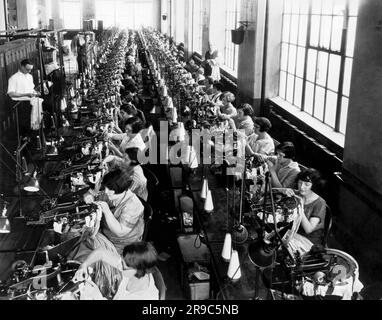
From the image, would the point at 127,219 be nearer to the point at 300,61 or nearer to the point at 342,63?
the point at 342,63

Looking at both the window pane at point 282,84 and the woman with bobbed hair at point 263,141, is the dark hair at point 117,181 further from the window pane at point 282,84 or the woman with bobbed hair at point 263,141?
the window pane at point 282,84

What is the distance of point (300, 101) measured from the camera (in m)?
8.40

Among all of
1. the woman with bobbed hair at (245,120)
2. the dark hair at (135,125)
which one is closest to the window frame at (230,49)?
the woman with bobbed hair at (245,120)

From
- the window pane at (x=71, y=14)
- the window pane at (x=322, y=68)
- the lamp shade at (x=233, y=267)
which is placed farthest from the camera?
the window pane at (x=71, y=14)

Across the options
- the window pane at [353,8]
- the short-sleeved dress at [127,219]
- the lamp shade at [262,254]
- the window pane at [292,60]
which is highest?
the window pane at [353,8]

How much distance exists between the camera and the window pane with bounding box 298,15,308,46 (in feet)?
26.5

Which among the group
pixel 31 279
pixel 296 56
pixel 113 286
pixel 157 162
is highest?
pixel 296 56

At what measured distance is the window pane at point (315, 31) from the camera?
24.8 feet

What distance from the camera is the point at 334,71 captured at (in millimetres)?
6812

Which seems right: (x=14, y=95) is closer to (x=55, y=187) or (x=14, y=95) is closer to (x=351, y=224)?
(x=55, y=187)

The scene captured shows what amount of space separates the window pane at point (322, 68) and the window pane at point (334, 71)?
185 millimetres

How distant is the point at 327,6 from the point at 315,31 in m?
0.57
